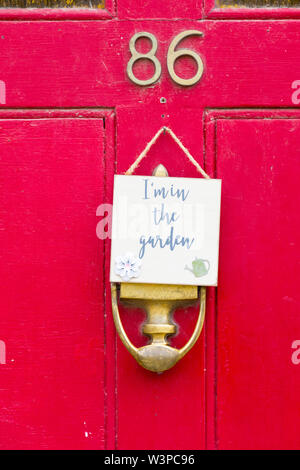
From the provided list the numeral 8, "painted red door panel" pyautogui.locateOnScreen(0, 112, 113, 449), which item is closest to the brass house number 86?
the numeral 8

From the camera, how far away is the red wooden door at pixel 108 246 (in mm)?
940

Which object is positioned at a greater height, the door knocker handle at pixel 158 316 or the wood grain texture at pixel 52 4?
the wood grain texture at pixel 52 4

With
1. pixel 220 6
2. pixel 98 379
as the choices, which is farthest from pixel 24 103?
pixel 98 379

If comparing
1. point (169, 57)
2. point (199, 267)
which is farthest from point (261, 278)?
point (169, 57)

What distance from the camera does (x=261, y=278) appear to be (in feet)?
3.09

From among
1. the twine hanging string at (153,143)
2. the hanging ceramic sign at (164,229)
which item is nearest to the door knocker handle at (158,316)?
the hanging ceramic sign at (164,229)

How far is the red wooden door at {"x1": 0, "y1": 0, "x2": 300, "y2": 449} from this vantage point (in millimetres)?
940

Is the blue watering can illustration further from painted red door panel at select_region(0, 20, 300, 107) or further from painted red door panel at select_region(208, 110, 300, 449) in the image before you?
painted red door panel at select_region(0, 20, 300, 107)

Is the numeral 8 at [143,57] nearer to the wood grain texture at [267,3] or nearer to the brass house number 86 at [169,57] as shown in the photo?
the brass house number 86 at [169,57]

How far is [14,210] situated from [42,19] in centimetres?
31

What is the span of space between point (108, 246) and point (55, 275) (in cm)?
10

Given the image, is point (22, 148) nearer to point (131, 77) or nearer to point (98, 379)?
point (131, 77)

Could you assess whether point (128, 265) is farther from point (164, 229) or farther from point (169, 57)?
point (169, 57)

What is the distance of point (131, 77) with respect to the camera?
94 cm
